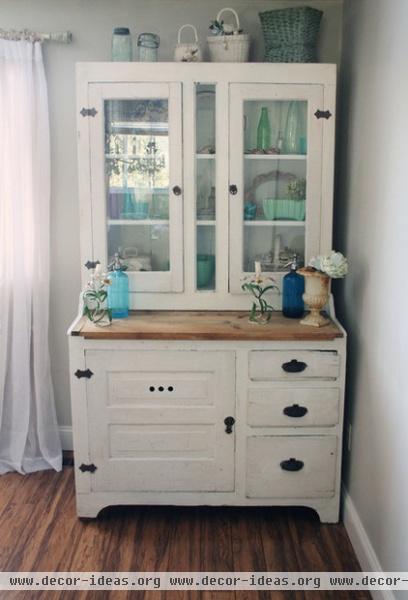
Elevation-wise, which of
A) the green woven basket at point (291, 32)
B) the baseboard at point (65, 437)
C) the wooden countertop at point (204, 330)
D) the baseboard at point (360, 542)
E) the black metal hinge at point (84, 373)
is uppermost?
the green woven basket at point (291, 32)

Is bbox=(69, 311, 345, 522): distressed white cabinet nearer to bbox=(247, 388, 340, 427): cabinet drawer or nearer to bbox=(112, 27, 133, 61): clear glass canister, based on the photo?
bbox=(247, 388, 340, 427): cabinet drawer

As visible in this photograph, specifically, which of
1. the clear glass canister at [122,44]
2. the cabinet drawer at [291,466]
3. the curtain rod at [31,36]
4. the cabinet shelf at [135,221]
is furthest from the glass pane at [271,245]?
the curtain rod at [31,36]

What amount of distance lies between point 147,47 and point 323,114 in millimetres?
786

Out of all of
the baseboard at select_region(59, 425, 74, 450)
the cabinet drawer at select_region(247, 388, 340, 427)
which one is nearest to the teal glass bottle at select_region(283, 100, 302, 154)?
the cabinet drawer at select_region(247, 388, 340, 427)

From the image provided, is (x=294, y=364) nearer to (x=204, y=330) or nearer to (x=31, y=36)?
(x=204, y=330)

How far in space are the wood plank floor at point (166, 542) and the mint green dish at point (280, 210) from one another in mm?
1251

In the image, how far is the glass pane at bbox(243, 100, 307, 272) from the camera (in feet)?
8.64

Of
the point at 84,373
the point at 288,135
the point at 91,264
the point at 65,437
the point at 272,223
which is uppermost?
the point at 288,135

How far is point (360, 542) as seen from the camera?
2.37 metres

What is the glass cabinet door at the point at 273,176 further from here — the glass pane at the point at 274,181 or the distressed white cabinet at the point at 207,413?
the distressed white cabinet at the point at 207,413

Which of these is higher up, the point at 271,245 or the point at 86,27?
the point at 86,27

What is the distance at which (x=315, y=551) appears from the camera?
2.43 metres

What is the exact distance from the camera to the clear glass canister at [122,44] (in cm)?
263

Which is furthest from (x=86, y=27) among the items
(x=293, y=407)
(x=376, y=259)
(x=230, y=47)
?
(x=293, y=407)
